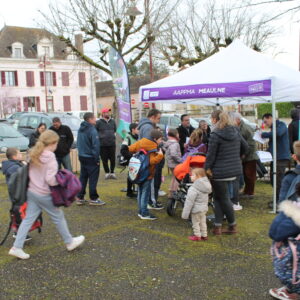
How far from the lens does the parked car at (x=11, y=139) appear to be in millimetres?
12453

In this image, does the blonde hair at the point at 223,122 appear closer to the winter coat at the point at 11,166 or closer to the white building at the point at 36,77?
the winter coat at the point at 11,166

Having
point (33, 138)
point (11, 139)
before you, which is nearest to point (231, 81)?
point (33, 138)

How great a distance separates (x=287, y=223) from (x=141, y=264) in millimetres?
2054

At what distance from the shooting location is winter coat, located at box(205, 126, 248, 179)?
5348mm

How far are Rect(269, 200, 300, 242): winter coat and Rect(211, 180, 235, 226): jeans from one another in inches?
82.7

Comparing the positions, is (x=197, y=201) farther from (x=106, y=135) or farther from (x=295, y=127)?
(x=106, y=135)

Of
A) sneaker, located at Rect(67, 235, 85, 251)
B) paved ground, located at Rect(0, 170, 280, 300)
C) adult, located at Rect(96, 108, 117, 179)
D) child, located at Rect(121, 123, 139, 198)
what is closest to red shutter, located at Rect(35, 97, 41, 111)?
adult, located at Rect(96, 108, 117, 179)

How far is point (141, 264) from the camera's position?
4.68 meters

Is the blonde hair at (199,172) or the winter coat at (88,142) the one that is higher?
the winter coat at (88,142)

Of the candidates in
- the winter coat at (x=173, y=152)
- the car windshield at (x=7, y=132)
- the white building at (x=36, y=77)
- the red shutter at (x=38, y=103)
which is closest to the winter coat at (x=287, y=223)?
the winter coat at (x=173, y=152)

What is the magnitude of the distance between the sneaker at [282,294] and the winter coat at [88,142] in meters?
4.27

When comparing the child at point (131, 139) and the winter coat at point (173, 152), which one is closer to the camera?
the winter coat at point (173, 152)

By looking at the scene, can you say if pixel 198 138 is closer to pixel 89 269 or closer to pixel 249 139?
pixel 249 139

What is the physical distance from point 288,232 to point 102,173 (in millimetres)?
8898
